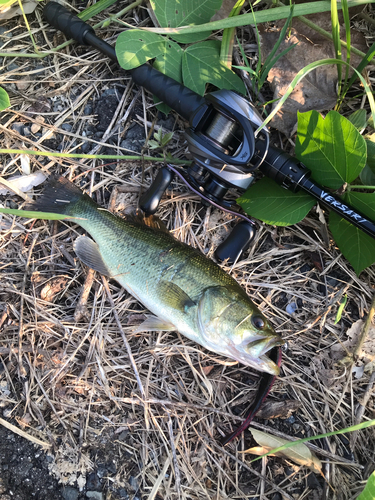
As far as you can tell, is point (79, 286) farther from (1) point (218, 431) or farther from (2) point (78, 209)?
(1) point (218, 431)

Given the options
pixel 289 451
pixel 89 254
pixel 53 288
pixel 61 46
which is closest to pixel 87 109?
pixel 61 46

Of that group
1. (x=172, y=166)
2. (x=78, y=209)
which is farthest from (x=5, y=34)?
(x=172, y=166)

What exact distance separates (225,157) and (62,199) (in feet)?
4.99

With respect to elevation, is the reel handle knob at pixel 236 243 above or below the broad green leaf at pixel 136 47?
below

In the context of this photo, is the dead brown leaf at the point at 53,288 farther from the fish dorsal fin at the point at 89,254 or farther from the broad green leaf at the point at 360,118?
the broad green leaf at the point at 360,118

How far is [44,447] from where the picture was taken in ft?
9.41

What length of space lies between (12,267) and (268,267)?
2366 millimetres

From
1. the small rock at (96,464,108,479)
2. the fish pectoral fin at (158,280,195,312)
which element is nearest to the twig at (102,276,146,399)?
the fish pectoral fin at (158,280,195,312)

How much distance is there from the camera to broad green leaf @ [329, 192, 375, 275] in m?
2.84

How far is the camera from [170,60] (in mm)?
3164

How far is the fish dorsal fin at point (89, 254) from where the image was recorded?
9.87 ft

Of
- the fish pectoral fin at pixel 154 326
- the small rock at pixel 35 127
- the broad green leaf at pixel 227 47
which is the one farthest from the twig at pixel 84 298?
the broad green leaf at pixel 227 47

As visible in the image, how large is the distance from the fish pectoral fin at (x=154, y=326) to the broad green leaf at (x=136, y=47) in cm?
220

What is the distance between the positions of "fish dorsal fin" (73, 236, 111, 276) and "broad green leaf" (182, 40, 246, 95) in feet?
5.48
